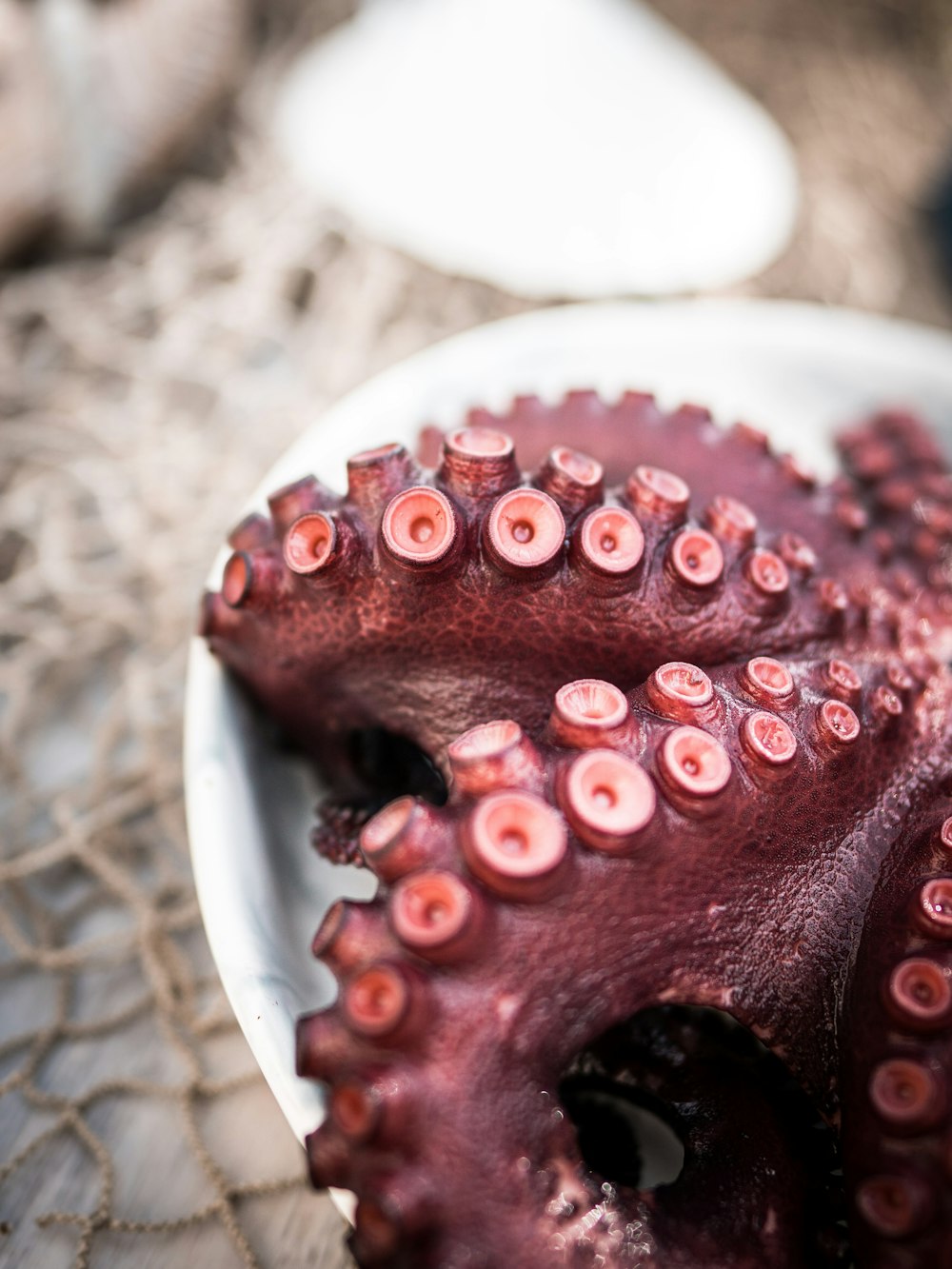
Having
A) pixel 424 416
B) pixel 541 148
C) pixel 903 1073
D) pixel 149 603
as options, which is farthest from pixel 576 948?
pixel 541 148

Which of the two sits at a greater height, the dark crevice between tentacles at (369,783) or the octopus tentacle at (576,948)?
the octopus tentacle at (576,948)

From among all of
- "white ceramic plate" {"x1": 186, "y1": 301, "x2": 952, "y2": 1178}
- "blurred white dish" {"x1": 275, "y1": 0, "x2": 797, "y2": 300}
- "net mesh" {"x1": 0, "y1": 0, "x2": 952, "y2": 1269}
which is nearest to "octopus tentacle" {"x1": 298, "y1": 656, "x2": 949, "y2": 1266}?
"white ceramic plate" {"x1": 186, "y1": 301, "x2": 952, "y2": 1178}

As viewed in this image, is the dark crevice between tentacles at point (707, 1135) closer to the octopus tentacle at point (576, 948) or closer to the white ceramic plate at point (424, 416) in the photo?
the octopus tentacle at point (576, 948)

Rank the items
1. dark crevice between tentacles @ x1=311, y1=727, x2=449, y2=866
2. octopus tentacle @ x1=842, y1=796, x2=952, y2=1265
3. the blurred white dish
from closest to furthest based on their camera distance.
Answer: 1. octopus tentacle @ x1=842, y1=796, x2=952, y2=1265
2. dark crevice between tentacles @ x1=311, y1=727, x2=449, y2=866
3. the blurred white dish

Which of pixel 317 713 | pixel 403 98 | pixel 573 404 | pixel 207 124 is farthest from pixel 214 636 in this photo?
pixel 403 98

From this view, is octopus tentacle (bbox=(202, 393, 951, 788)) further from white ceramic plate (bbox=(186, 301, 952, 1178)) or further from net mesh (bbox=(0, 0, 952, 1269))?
net mesh (bbox=(0, 0, 952, 1269))

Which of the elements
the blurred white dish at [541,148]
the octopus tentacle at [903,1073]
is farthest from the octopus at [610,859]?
the blurred white dish at [541,148]

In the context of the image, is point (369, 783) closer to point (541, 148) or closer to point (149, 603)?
point (149, 603)
